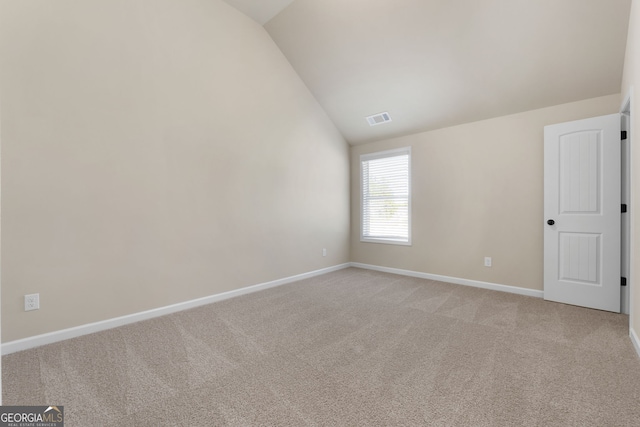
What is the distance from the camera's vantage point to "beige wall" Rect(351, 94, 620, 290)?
364 cm

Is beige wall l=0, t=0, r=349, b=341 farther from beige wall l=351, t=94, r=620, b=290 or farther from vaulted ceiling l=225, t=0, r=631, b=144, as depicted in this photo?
beige wall l=351, t=94, r=620, b=290

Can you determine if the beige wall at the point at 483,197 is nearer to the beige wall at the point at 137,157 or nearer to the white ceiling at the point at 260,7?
the beige wall at the point at 137,157

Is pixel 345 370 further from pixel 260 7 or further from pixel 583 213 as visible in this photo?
→ pixel 260 7

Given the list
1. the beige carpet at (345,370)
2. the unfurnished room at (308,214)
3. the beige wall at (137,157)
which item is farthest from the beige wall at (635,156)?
the beige wall at (137,157)

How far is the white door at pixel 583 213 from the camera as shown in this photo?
3088 millimetres

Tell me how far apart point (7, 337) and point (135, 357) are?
1.06 metres

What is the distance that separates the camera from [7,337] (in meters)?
2.32

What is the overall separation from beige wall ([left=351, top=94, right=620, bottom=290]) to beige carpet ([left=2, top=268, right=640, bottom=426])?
2.79 feet

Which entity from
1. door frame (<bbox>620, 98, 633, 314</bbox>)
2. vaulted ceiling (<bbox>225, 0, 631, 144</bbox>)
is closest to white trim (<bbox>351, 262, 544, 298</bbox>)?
door frame (<bbox>620, 98, 633, 314</bbox>)

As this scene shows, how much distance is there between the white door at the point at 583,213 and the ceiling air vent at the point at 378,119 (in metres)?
2.01

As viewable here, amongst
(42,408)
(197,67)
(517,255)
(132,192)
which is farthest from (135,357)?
(517,255)

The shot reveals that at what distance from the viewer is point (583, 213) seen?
10.7 feet

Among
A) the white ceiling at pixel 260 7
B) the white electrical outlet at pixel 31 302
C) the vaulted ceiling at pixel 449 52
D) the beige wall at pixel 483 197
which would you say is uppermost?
the white ceiling at pixel 260 7

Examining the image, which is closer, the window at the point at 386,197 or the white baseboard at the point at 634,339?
the white baseboard at the point at 634,339
